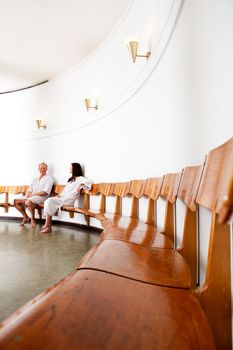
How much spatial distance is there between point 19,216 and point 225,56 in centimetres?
599

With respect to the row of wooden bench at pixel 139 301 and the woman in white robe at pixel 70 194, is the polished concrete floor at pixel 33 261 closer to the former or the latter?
the woman in white robe at pixel 70 194

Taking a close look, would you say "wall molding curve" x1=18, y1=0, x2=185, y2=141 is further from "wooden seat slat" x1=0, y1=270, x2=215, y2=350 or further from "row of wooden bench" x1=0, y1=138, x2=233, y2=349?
"wooden seat slat" x1=0, y1=270, x2=215, y2=350

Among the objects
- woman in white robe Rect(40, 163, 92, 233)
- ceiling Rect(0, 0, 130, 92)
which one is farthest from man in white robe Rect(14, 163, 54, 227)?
ceiling Rect(0, 0, 130, 92)

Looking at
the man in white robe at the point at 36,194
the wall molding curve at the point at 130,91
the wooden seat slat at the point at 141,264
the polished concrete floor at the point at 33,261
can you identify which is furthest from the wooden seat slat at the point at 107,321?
the man in white robe at the point at 36,194

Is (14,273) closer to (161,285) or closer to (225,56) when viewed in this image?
(161,285)

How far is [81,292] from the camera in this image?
63 cm

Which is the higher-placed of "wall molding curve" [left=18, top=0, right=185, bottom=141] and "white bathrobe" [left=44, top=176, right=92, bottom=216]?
"wall molding curve" [left=18, top=0, right=185, bottom=141]

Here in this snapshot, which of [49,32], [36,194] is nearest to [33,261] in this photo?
[36,194]

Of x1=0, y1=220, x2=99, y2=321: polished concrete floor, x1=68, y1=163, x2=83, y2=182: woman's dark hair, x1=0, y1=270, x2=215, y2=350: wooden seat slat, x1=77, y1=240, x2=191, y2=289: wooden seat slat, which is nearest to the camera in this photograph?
x1=0, y1=270, x2=215, y2=350: wooden seat slat

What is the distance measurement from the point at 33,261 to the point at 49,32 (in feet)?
13.5

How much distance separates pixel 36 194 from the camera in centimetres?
526

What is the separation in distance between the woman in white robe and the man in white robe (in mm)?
617

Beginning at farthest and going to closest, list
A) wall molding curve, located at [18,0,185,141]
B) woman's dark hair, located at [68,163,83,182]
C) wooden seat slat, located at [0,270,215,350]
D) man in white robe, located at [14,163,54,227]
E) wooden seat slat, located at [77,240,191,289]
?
man in white robe, located at [14,163,54,227], woman's dark hair, located at [68,163,83,182], wall molding curve, located at [18,0,185,141], wooden seat slat, located at [77,240,191,289], wooden seat slat, located at [0,270,215,350]

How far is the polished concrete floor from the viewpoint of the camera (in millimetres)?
1711
